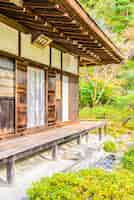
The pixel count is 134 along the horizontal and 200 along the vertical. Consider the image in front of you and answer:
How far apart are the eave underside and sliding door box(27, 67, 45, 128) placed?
0.86 meters

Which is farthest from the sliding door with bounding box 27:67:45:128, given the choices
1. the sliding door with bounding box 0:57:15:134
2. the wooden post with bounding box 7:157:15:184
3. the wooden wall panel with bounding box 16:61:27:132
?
the wooden post with bounding box 7:157:15:184

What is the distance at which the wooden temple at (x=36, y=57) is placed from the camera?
4.31m

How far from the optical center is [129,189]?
274cm

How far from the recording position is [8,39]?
5.15 meters

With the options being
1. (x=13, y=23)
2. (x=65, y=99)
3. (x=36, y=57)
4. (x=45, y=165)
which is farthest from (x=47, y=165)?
(x=65, y=99)

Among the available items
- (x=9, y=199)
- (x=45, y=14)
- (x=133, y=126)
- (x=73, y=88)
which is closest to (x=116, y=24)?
(x=133, y=126)

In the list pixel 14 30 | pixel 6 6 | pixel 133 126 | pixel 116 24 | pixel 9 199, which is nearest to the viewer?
pixel 9 199

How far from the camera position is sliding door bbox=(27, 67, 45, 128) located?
618cm

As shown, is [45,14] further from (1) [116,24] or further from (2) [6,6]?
(1) [116,24]

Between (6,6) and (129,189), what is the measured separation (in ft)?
10.4

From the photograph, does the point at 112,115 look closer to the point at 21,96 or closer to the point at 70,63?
the point at 70,63

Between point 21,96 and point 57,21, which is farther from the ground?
point 57,21

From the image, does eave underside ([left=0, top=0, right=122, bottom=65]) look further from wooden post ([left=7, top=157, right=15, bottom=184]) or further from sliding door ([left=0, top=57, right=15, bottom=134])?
wooden post ([left=7, top=157, right=15, bottom=184])

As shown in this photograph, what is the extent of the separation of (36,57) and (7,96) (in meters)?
1.37
